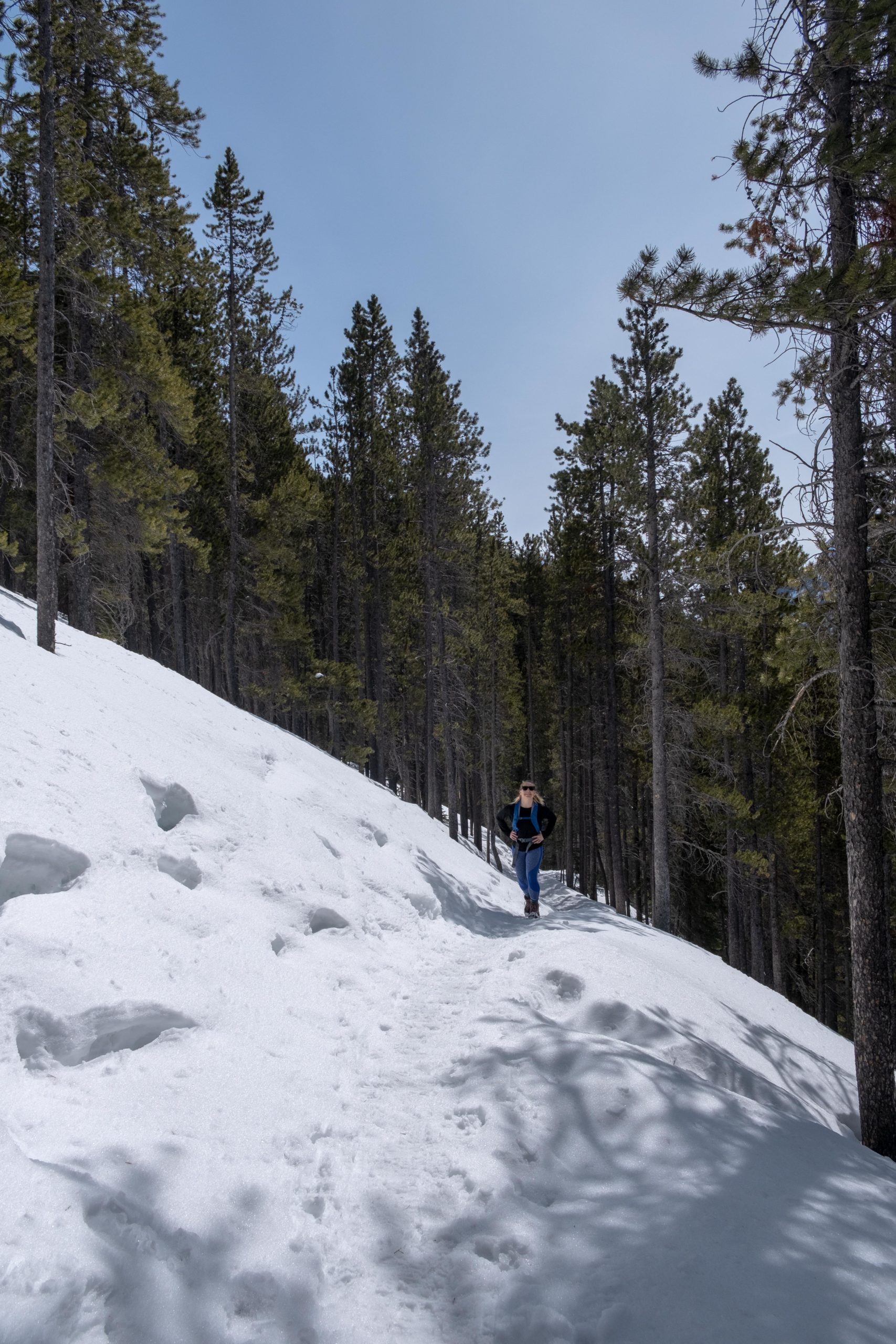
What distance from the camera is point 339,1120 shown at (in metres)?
3.98

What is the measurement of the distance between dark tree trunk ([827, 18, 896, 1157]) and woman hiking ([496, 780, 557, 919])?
4.51 m

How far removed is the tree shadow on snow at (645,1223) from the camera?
2576 mm

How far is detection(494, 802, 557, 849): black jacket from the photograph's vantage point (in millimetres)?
10305

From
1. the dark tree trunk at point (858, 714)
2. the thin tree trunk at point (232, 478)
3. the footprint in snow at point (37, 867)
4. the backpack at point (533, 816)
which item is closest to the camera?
the footprint in snow at point (37, 867)

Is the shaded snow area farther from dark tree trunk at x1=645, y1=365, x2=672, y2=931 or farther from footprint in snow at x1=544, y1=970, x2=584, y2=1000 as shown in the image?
dark tree trunk at x1=645, y1=365, x2=672, y2=931

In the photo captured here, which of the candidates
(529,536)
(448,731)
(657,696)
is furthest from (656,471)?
(529,536)

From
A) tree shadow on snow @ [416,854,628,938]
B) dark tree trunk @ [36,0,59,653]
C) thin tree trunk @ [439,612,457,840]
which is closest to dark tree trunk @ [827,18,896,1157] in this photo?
tree shadow on snow @ [416,854,628,938]

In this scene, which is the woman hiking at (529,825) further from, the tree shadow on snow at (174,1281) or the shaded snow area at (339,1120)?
the tree shadow on snow at (174,1281)

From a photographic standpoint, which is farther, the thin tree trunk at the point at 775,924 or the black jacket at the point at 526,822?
the thin tree trunk at the point at 775,924

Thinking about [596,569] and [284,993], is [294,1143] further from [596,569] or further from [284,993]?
[596,569]

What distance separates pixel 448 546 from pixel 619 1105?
18.5 metres

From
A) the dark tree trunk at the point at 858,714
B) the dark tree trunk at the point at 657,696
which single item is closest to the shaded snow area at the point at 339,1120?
the dark tree trunk at the point at 858,714

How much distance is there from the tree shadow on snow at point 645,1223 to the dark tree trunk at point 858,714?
2076 millimetres

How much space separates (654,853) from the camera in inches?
574
